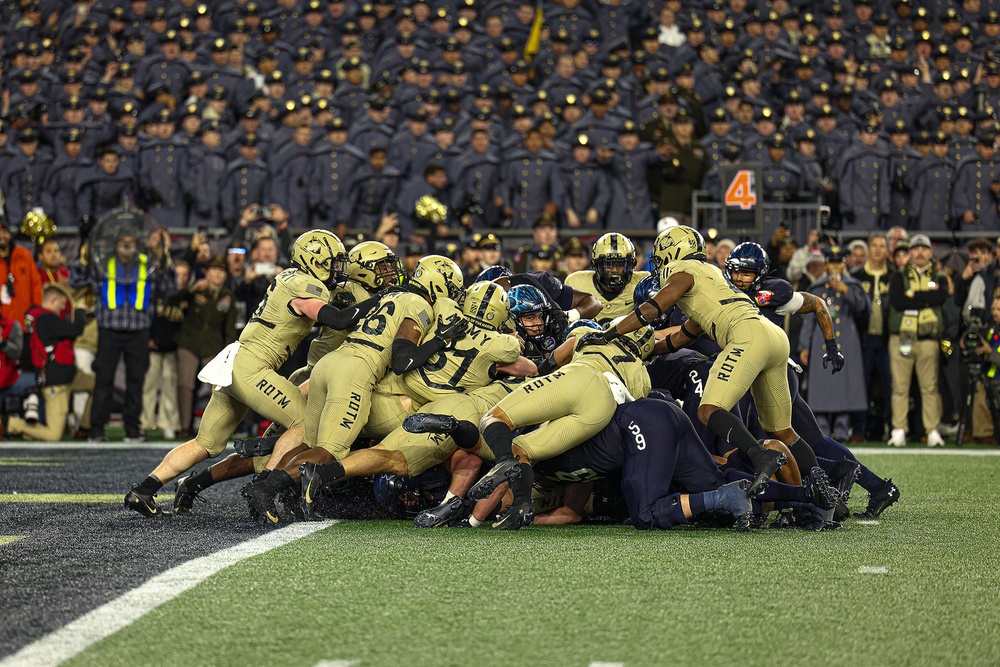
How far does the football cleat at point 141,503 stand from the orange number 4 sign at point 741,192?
→ 743 centimetres

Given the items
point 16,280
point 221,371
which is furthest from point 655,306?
point 16,280

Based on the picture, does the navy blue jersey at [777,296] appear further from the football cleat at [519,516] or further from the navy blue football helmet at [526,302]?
the football cleat at [519,516]

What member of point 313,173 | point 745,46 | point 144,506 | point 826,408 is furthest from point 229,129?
point 144,506

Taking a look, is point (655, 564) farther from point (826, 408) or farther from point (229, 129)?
point (229, 129)

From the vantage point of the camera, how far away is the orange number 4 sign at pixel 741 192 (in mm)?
13547

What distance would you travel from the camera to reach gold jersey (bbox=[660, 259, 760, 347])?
773 centimetres

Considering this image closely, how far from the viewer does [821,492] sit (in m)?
6.92

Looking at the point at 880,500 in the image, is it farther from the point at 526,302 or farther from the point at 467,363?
the point at 467,363

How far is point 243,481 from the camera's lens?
33.9ft

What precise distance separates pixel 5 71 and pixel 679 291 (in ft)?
51.9

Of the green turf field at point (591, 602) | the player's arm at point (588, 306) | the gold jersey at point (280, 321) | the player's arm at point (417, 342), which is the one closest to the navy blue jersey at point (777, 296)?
the player's arm at point (588, 306)

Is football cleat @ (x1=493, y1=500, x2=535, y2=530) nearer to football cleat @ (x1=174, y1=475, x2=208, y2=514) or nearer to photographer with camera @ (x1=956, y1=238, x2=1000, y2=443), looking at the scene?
football cleat @ (x1=174, y1=475, x2=208, y2=514)

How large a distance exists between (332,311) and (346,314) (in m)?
0.11

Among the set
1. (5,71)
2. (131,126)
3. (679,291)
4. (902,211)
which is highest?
(5,71)
